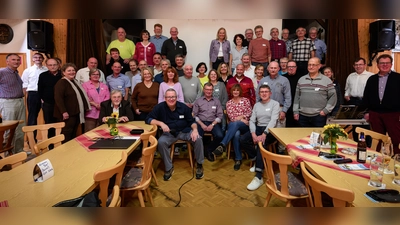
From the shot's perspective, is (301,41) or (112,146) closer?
(112,146)

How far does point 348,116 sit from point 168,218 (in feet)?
12.8

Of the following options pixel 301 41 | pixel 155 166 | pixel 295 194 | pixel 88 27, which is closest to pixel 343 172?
pixel 295 194

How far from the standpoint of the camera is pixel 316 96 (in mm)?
3678

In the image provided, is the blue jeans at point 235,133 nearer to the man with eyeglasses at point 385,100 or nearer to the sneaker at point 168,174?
the sneaker at point 168,174

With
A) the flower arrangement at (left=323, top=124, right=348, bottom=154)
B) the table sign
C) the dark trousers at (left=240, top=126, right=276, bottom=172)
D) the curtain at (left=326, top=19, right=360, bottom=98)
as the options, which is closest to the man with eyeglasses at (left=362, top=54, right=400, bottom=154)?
the dark trousers at (left=240, top=126, right=276, bottom=172)

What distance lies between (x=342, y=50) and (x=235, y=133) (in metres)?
3.37

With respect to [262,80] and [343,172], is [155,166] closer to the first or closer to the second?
[262,80]

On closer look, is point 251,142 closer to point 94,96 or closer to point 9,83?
→ point 94,96

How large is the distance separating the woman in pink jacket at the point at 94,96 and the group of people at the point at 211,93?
15 millimetres

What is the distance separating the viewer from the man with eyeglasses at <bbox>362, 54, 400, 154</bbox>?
319 cm

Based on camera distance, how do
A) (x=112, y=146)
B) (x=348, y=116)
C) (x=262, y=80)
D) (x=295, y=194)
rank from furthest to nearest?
1. (x=262, y=80)
2. (x=348, y=116)
3. (x=112, y=146)
4. (x=295, y=194)

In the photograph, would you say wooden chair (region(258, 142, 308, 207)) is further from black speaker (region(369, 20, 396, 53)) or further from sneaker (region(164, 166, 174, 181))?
black speaker (region(369, 20, 396, 53))

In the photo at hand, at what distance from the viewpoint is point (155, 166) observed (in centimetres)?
388

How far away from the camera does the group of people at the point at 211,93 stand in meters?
3.64
